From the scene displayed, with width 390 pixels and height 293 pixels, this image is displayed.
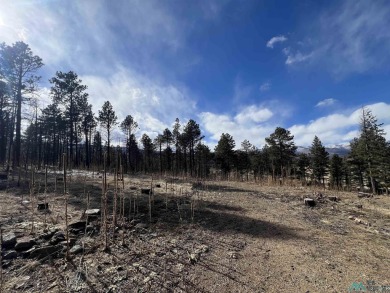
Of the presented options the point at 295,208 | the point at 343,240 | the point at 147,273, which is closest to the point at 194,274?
the point at 147,273

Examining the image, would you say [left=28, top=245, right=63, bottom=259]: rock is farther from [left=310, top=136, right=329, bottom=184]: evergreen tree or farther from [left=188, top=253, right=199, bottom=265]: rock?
[left=310, top=136, right=329, bottom=184]: evergreen tree

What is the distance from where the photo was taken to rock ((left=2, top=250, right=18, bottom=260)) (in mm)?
4133

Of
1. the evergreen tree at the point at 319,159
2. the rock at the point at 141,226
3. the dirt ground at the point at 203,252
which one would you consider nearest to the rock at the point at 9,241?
the dirt ground at the point at 203,252

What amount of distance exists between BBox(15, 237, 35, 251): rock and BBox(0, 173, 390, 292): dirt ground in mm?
271

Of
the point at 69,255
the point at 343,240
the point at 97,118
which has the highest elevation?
the point at 97,118

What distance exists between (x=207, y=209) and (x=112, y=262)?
501 centimetres

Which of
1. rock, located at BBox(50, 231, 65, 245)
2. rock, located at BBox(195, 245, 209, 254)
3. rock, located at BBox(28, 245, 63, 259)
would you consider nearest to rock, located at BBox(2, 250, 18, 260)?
→ rock, located at BBox(28, 245, 63, 259)

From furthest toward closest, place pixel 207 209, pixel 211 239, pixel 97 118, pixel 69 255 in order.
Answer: pixel 97 118 < pixel 207 209 < pixel 211 239 < pixel 69 255

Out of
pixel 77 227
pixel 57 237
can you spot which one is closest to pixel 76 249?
pixel 57 237

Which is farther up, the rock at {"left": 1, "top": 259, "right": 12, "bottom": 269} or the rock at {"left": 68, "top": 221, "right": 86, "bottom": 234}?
the rock at {"left": 68, "top": 221, "right": 86, "bottom": 234}

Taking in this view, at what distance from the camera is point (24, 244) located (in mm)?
4480

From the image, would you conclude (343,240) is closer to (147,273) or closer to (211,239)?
Answer: (211,239)

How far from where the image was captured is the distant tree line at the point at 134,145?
1856cm

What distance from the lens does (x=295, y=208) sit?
975cm
